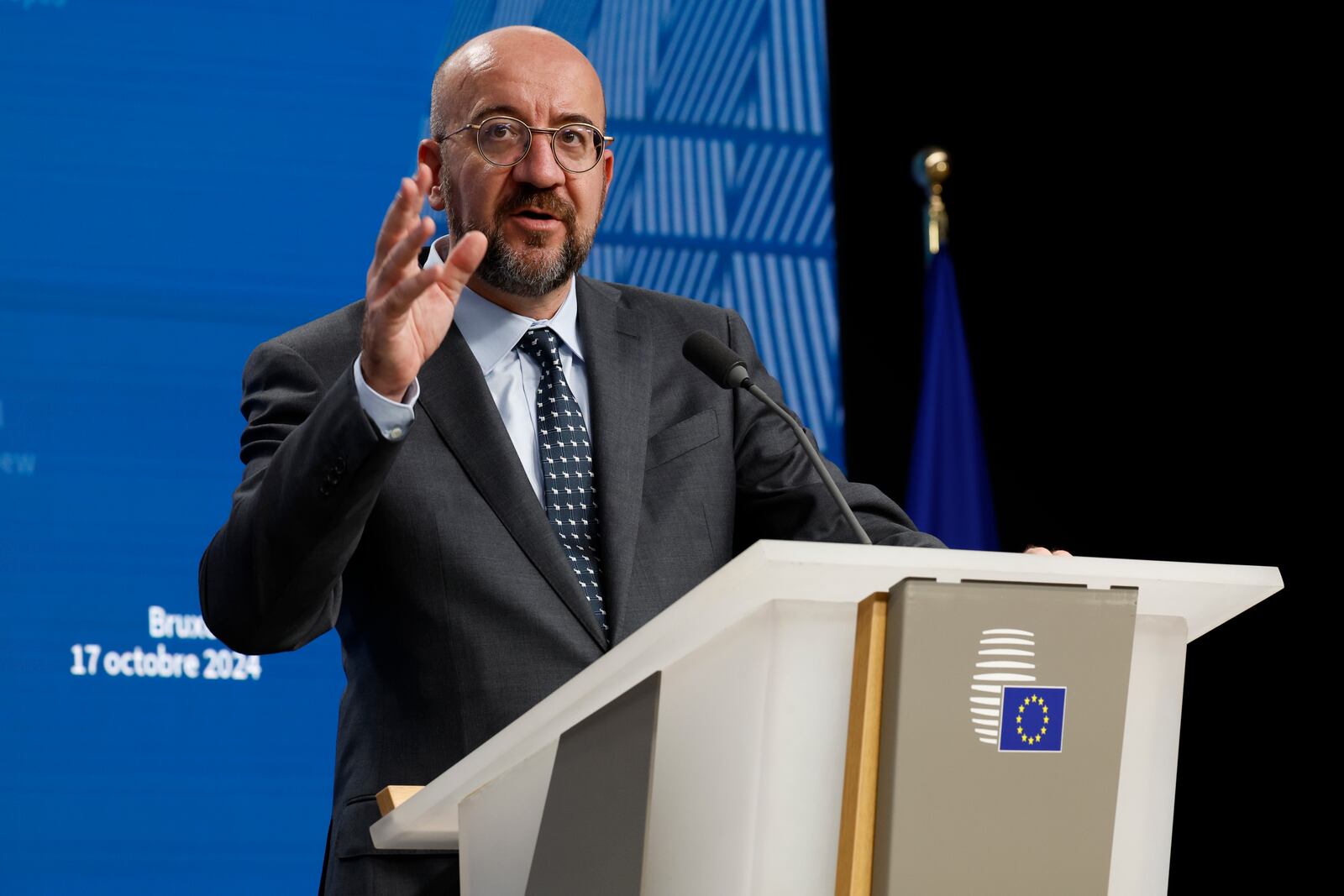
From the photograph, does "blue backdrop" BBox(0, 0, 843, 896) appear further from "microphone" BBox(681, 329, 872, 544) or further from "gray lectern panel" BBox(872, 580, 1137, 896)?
"gray lectern panel" BBox(872, 580, 1137, 896)

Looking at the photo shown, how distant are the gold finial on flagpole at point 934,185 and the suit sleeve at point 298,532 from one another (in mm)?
2551

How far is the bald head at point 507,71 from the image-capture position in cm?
201

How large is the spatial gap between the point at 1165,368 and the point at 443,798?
2.85m

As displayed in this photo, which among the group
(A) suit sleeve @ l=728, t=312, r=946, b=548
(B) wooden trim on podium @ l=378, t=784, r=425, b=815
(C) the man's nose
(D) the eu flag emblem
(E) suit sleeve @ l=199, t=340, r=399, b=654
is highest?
(C) the man's nose

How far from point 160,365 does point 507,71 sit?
4.52 feet

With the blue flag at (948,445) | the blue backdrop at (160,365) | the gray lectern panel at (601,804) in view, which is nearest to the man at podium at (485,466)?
the gray lectern panel at (601,804)

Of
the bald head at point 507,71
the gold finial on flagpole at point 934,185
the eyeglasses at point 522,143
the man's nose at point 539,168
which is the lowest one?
the man's nose at point 539,168

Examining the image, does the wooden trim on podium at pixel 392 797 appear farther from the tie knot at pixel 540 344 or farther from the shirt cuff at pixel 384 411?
the tie knot at pixel 540 344

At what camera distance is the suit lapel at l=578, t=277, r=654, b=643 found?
1.76 metres

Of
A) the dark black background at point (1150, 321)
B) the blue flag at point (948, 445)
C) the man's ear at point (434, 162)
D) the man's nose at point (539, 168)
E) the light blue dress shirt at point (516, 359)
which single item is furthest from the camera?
the blue flag at point (948, 445)

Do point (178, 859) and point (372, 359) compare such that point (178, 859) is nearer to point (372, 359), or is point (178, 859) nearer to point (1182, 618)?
point (372, 359)

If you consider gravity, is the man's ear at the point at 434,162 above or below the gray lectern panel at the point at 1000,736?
above

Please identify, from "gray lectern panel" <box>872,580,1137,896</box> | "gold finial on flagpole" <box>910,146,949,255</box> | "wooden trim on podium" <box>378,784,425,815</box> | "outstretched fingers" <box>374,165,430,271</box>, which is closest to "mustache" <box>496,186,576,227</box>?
"outstretched fingers" <box>374,165,430,271</box>

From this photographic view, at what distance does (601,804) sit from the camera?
104cm
